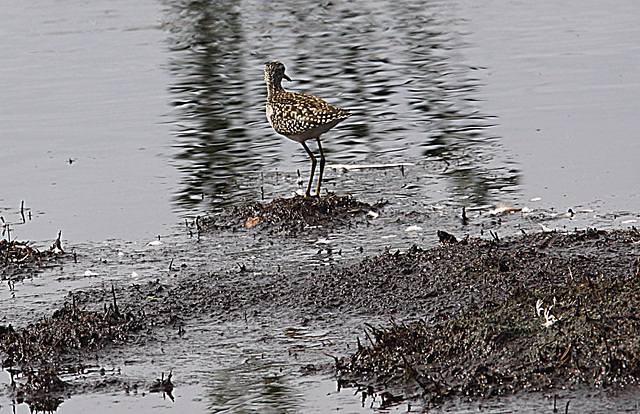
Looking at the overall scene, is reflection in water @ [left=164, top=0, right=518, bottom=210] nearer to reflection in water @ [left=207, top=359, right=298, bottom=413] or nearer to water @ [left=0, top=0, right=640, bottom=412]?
water @ [left=0, top=0, right=640, bottom=412]

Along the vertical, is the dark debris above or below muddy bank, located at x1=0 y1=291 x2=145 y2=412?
below

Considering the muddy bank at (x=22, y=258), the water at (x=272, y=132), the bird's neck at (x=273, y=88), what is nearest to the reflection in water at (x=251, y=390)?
the water at (x=272, y=132)

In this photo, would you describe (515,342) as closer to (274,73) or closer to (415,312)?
(415,312)

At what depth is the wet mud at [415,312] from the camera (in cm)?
563

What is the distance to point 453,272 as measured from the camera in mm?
7199

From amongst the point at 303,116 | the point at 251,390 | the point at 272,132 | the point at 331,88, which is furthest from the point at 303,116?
the point at 331,88

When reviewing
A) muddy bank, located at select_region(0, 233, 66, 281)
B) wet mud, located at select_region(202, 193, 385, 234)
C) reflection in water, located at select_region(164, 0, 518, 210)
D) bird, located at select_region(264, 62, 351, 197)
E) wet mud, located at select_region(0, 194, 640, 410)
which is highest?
bird, located at select_region(264, 62, 351, 197)

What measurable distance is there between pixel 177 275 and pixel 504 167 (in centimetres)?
425

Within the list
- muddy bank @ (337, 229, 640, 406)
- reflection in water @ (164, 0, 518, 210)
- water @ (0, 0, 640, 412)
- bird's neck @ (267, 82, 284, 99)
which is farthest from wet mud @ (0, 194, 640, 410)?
reflection in water @ (164, 0, 518, 210)

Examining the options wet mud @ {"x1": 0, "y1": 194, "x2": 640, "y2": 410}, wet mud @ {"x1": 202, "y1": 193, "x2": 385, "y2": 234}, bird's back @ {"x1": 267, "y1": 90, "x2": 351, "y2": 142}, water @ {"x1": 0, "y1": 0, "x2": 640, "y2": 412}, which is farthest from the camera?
bird's back @ {"x1": 267, "y1": 90, "x2": 351, "y2": 142}

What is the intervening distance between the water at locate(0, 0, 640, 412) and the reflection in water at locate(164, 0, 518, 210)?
47 millimetres

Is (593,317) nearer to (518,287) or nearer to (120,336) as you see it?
(518,287)

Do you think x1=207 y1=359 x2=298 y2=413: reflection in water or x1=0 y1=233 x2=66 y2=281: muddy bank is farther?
x1=0 y1=233 x2=66 y2=281: muddy bank

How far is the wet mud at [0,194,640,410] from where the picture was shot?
563 centimetres
